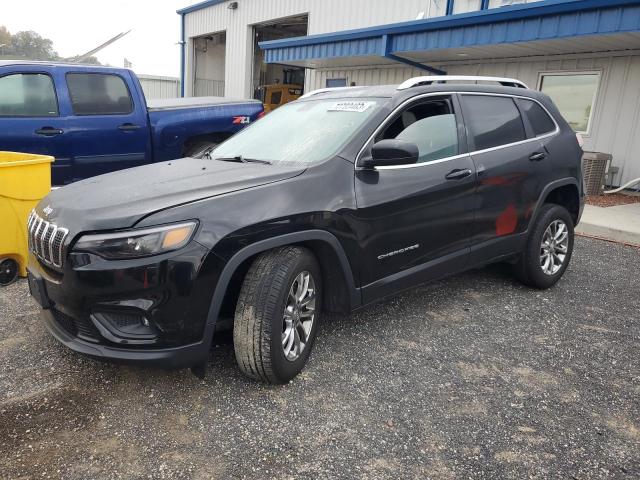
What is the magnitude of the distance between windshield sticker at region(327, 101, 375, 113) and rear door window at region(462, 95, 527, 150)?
2.89 feet

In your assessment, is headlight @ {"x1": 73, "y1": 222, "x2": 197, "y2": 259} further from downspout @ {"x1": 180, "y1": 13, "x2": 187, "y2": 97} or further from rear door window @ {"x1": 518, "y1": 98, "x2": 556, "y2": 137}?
downspout @ {"x1": 180, "y1": 13, "x2": 187, "y2": 97}

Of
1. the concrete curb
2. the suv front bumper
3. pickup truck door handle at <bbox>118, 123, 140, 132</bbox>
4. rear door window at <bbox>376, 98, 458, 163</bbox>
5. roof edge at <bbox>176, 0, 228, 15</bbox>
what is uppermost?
roof edge at <bbox>176, 0, 228, 15</bbox>

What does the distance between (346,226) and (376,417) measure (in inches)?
41.5

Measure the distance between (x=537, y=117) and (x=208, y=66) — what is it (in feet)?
78.5

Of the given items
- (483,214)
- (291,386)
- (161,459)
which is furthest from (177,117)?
(161,459)

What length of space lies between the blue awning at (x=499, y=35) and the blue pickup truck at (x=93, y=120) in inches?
193

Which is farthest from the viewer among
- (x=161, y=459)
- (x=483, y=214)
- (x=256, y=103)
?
(x=256, y=103)

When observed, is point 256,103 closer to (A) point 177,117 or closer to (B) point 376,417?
(A) point 177,117

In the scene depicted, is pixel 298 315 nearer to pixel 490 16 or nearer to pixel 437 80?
pixel 437 80

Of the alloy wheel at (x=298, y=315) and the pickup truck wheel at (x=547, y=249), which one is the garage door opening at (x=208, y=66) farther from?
the alloy wheel at (x=298, y=315)

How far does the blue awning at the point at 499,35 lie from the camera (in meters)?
7.56

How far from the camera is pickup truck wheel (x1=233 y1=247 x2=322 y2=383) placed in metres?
2.61

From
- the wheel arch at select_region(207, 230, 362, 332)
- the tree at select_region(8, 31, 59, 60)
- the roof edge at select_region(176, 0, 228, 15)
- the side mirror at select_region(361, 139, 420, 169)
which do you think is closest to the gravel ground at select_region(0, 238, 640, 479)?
the wheel arch at select_region(207, 230, 362, 332)

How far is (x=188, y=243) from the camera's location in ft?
7.86
